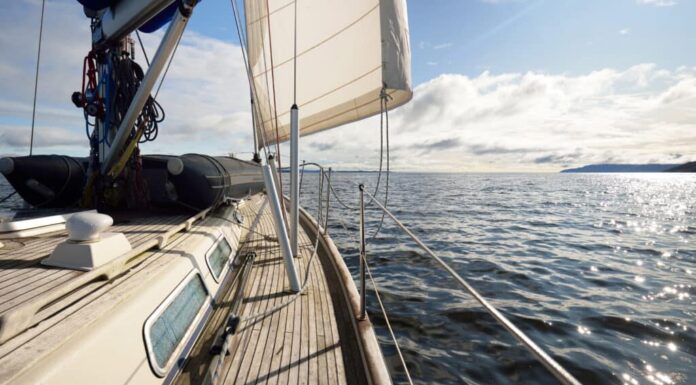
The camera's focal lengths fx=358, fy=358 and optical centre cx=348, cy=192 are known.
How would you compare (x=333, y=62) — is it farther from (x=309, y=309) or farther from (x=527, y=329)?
(x=527, y=329)

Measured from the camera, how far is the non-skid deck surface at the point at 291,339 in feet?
9.51

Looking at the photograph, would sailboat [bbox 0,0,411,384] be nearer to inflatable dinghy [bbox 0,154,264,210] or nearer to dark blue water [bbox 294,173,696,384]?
inflatable dinghy [bbox 0,154,264,210]

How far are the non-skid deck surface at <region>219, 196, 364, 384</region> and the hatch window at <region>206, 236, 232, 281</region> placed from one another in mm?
432

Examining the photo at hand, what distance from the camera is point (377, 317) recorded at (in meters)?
6.05

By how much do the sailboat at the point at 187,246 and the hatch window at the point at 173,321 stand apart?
0.02 m

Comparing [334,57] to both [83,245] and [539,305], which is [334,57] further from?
[539,305]

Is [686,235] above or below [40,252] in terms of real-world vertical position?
below

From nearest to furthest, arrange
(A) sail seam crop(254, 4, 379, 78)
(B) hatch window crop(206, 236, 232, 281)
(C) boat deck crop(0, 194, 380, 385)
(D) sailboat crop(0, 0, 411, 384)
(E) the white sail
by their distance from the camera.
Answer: (C) boat deck crop(0, 194, 380, 385)
(D) sailboat crop(0, 0, 411, 384)
(B) hatch window crop(206, 236, 232, 281)
(E) the white sail
(A) sail seam crop(254, 4, 379, 78)

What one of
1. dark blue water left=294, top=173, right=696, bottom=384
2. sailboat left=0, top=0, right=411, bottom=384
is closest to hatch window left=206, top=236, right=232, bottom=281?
sailboat left=0, top=0, right=411, bottom=384

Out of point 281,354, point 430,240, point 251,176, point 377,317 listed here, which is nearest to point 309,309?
point 281,354

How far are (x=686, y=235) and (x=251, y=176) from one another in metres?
18.4

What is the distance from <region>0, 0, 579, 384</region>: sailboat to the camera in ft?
7.38

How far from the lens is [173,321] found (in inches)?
121

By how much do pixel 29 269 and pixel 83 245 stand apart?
0.51 metres
